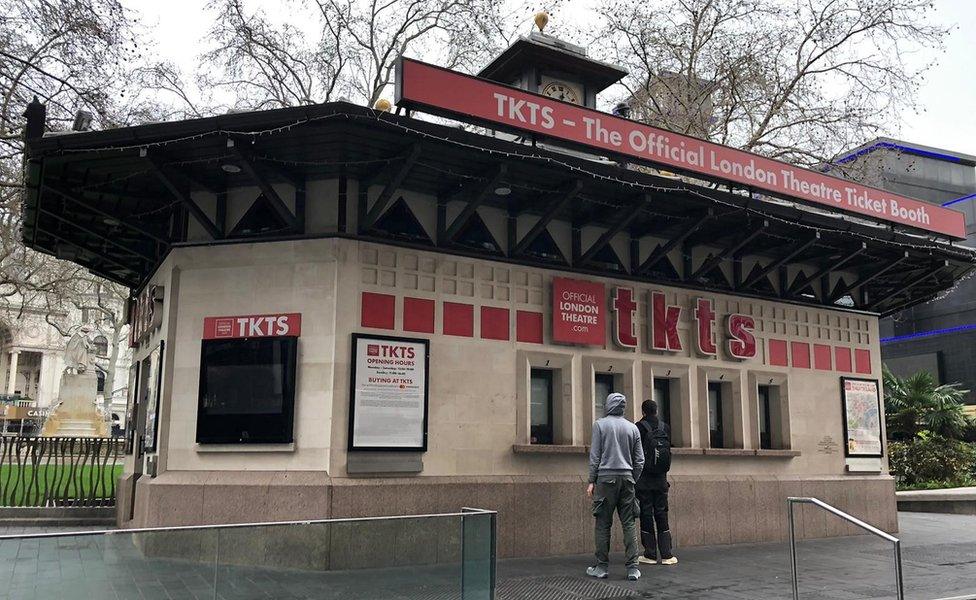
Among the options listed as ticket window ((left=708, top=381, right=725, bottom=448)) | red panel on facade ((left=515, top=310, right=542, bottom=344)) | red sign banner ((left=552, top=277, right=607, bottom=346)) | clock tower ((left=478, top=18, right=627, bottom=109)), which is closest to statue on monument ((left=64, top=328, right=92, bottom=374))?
clock tower ((left=478, top=18, right=627, bottom=109))

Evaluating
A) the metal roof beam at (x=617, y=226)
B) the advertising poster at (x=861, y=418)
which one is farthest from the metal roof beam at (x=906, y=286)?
the metal roof beam at (x=617, y=226)

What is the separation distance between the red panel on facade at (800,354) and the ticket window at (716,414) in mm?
1701

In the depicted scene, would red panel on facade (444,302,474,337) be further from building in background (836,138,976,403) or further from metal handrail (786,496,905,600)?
building in background (836,138,976,403)

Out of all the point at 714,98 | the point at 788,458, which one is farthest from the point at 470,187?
the point at 714,98

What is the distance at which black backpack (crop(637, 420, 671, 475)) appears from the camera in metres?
10.3

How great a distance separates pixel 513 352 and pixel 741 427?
4787 mm

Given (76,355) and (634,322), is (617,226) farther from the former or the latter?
(76,355)

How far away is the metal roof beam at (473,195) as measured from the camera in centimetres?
1033

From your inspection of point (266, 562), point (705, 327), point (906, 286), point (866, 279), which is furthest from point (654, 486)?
point (906, 286)

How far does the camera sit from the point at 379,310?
10516 millimetres

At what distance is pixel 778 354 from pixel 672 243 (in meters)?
3.59

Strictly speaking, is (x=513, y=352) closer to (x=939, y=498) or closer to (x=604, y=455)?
(x=604, y=455)

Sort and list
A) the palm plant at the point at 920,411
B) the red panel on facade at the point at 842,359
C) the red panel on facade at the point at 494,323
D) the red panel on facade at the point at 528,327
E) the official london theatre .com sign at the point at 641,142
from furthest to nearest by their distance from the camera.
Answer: the palm plant at the point at 920,411 < the red panel on facade at the point at 842,359 < the red panel on facade at the point at 528,327 < the red panel on facade at the point at 494,323 < the official london theatre .com sign at the point at 641,142

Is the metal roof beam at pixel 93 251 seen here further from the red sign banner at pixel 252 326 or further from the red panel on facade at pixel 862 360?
the red panel on facade at pixel 862 360
